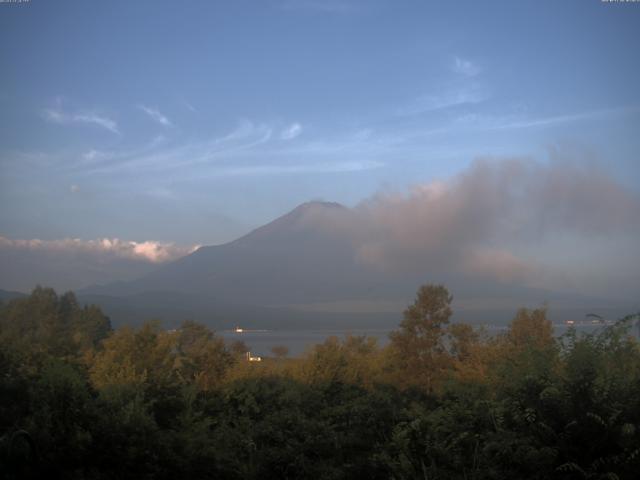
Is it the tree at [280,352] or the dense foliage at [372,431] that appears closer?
the dense foliage at [372,431]

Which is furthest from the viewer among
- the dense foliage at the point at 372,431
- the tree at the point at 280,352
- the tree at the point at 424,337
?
the tree at the point at 424,337

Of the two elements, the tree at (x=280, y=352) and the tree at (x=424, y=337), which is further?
the tree at (x=424, y=337)

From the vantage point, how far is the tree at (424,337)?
1195 inches

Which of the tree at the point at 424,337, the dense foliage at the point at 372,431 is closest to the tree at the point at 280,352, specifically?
the tree at the point at 424,337

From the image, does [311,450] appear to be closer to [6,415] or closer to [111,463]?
[111,463]

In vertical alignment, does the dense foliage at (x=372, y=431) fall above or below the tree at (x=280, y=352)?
above

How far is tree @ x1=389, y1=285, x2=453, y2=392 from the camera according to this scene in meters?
A: 30.4

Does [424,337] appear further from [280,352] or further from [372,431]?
[372,431]

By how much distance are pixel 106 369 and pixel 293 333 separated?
503 ft

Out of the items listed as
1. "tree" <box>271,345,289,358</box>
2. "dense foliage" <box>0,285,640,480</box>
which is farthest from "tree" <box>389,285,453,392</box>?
"dense foliage" <box>0,285,640,480</box>

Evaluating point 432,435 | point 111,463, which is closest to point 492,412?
point 432,435

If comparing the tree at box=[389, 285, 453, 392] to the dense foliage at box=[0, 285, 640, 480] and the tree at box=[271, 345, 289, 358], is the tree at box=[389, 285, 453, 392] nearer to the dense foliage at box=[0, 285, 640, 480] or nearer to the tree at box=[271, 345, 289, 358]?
the tree at box=[271, 345, 289, 358]

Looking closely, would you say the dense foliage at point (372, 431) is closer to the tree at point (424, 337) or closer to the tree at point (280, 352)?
the tree at point (280, 352)

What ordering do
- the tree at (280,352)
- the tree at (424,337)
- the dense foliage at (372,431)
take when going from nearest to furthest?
the dense foliage at (372,431), the tree at (280,352), the tree at (424,337)
